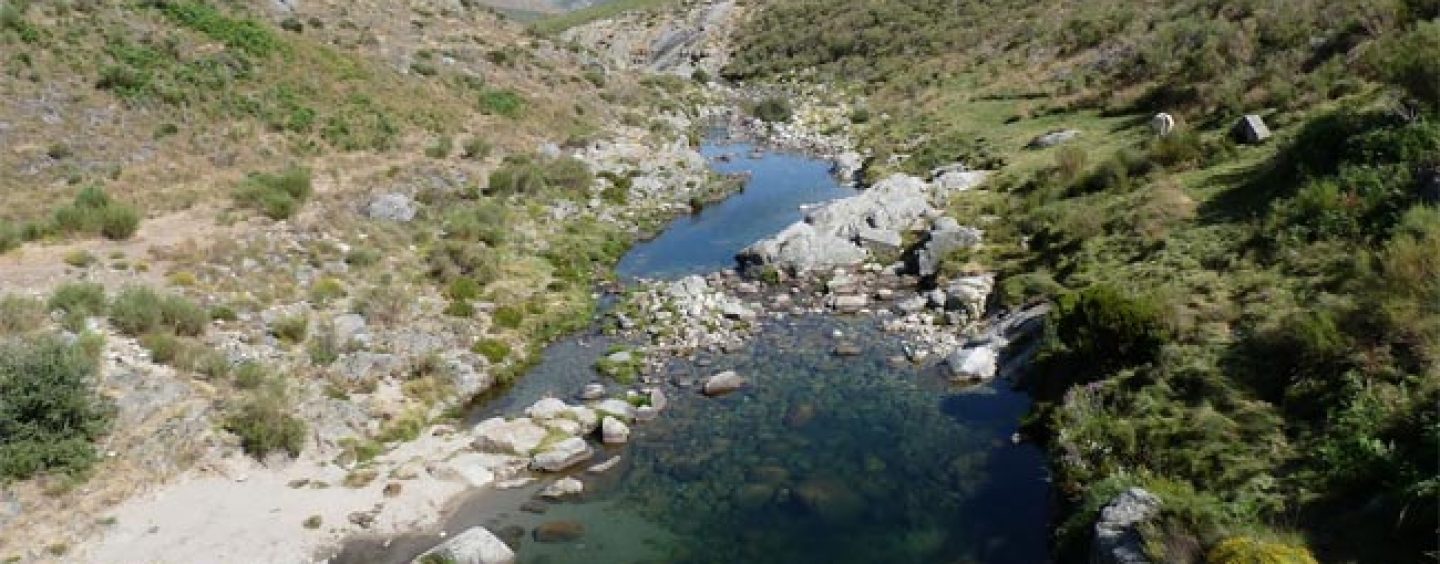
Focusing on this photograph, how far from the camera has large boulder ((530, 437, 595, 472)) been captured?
69.2ft

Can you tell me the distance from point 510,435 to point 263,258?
1276 centimetres

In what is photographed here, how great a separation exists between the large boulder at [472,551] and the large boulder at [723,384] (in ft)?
26.4

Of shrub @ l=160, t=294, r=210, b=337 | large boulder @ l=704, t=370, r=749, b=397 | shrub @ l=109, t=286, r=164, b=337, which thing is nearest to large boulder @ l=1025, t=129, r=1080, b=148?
large boulder @ l=704, t=370, r=749, b=397

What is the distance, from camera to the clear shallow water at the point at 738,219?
3712 cm

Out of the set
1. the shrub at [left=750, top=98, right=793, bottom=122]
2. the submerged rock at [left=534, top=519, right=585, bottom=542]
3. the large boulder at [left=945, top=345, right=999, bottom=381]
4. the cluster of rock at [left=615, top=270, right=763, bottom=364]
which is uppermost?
the large boulder at [left=945, top=345, right=999, bottom=381]

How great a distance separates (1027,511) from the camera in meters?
17.5

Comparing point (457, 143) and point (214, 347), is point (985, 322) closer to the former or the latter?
point (214, 347)

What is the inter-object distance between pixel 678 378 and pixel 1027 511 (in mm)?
10845

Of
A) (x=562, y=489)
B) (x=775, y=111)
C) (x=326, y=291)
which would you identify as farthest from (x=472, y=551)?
(x=775, y=111)

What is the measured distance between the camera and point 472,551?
56.6 feet

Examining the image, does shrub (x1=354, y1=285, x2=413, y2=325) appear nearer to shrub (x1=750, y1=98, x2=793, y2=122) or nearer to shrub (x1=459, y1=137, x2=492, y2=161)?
shrub (x1=459, y1=137, x2=492, y2=161)

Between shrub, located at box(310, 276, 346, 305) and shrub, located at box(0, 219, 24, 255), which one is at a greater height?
shrub, located at box(0, 219, 24, 255)

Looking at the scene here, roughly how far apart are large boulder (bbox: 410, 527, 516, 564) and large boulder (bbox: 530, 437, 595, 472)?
3297 mm

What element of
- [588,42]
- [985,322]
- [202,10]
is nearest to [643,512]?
[985,322]
